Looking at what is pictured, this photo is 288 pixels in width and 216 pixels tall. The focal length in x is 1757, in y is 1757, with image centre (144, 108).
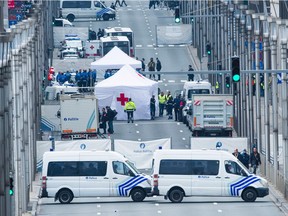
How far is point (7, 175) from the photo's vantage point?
46.6 meters

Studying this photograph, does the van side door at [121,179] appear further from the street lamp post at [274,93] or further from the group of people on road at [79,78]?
the group of people on road at [79,78]

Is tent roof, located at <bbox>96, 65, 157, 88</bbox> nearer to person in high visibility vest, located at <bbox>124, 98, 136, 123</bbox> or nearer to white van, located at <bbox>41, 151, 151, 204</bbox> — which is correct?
person in high visibility vest, located at <bbox>124, 98, 136, 123</bbox>

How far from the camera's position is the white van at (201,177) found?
69062mm

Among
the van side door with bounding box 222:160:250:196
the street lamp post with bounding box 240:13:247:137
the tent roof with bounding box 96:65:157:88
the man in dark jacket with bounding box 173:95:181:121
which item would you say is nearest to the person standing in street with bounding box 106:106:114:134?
the tent roof with bounding box 96:65:157:88

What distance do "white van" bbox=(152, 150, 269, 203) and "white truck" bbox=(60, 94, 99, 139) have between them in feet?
63.3

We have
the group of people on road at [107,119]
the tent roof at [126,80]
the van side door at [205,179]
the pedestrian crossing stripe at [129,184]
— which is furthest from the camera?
the tent roof at [126,80]

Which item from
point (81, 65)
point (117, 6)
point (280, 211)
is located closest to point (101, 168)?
point (280, 211)

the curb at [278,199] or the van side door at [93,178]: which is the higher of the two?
the van side door at [93,178]

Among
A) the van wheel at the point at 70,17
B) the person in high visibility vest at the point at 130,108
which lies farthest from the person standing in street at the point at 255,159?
the van wheel at the point at 70,17

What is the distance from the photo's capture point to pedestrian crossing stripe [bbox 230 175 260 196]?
228 ft

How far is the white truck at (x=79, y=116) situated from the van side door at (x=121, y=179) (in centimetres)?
1853

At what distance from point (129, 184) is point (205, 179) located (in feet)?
9.93

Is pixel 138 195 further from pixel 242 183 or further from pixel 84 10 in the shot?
pixel 84 10

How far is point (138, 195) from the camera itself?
70000mm
